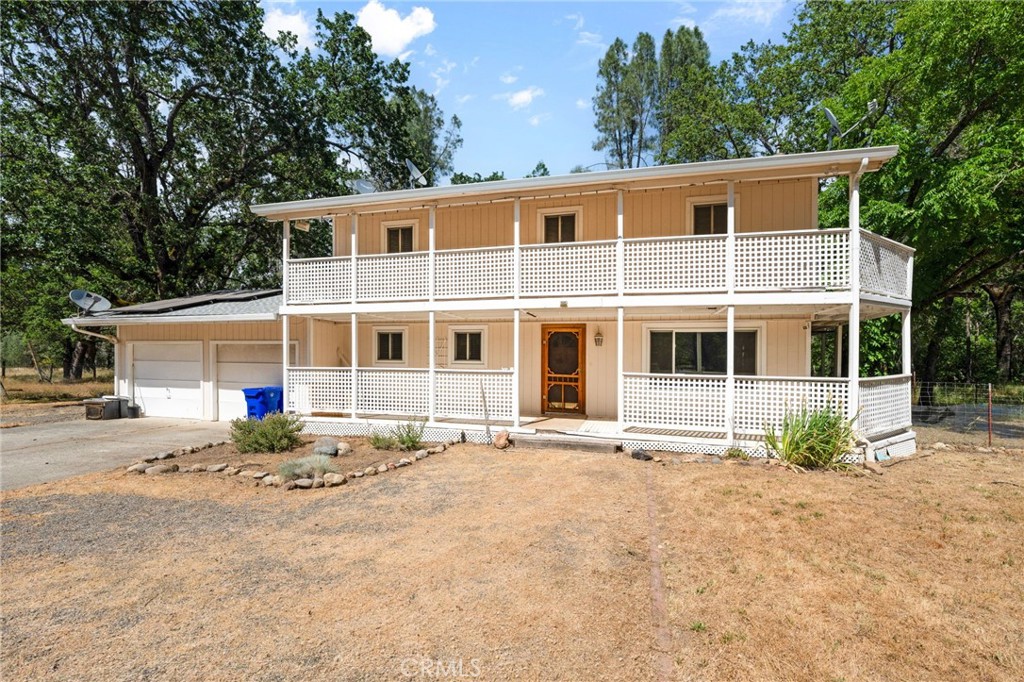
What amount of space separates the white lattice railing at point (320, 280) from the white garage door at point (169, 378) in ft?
14.2

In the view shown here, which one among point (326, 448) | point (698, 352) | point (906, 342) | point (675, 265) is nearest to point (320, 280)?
point (326, 448)

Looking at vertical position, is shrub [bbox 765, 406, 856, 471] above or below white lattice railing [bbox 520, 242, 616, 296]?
below

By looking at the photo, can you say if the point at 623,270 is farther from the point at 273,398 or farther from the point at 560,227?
the point at 273,398

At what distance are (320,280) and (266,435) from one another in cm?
394

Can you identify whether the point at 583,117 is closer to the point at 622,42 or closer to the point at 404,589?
the point at 622,42

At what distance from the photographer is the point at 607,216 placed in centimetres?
1177

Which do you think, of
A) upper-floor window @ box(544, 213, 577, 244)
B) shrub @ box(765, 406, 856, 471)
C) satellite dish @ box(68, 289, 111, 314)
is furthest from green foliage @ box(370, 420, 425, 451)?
satellite dish @ box(68, 289, 111, 314)

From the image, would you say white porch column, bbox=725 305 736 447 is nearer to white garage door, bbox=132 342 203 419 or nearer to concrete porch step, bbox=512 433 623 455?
concrete porch step, bbox=512 433 623 455

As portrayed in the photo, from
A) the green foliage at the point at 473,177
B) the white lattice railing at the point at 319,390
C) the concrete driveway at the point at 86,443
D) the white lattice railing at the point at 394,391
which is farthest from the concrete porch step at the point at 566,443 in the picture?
the green foliage at the point at 473,177

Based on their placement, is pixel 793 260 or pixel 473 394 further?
pixel 473 394

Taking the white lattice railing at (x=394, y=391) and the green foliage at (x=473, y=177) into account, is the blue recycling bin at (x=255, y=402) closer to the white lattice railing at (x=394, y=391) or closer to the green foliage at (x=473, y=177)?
the white lattice railing at (x=394, y=391)

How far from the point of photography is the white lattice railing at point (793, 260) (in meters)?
8.86

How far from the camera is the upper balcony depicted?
354 inches

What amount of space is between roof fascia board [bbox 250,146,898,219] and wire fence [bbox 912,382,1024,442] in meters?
6.04
